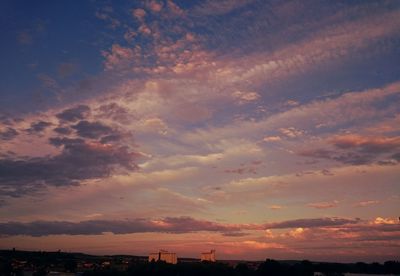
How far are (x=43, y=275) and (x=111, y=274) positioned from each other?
135 ft

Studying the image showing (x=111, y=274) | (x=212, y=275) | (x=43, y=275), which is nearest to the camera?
(x=111, y=274)

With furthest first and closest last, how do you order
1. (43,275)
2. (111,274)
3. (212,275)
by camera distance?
(43,275) < (212,275) < (111,274)

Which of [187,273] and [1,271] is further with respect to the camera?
[1,271]

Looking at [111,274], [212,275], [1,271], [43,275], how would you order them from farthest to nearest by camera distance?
[1,271]
[43,275]
[212,275]
[111,274]

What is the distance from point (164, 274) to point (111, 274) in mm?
23458

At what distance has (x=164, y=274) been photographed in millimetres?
174125

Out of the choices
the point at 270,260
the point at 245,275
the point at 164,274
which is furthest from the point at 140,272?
the point at 270,260

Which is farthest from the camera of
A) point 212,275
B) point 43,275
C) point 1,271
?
point 1,271

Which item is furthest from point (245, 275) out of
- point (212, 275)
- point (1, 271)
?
point (1, 271)

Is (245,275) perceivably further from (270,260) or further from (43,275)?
(43,275)

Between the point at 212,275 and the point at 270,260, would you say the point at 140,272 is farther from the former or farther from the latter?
the point at 270,260

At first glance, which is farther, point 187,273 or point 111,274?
point 187,273

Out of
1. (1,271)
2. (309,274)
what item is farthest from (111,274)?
(309,274)

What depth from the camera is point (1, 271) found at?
195m
